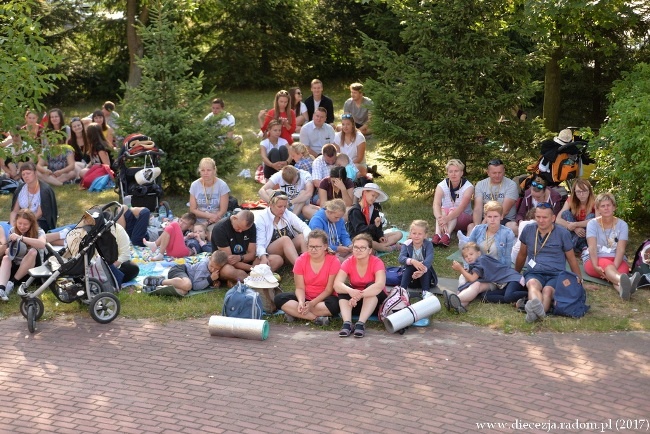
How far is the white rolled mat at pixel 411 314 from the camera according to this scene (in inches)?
360

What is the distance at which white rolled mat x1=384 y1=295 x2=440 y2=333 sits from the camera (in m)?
9.14

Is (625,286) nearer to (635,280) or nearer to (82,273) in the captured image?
A: (635,280)

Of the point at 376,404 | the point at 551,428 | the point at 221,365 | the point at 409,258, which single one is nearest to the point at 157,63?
the point at 409,258

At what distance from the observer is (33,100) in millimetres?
11430

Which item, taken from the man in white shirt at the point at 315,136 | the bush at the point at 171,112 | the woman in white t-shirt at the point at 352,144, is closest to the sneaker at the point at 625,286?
the woman in white t-shirt at the point at 352,144

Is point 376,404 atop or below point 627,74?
below

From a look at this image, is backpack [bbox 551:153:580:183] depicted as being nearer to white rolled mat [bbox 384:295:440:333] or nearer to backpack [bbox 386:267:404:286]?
backpack [bbox 386:267:404:286]

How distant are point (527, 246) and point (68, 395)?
5142 mm

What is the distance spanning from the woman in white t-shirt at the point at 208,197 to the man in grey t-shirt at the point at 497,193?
11.0 feet

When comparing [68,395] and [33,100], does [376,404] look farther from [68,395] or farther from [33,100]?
[33,100]

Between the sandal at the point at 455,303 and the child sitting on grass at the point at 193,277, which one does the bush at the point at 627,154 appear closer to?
the sandal at the point at 455,303

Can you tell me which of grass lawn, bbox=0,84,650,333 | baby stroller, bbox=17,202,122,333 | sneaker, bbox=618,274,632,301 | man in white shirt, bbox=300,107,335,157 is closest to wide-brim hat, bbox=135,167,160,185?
grass lawn, bbox=0,84,650,333

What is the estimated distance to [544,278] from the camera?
32.2 ft

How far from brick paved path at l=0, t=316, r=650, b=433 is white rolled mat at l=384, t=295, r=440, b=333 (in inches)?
5.7
